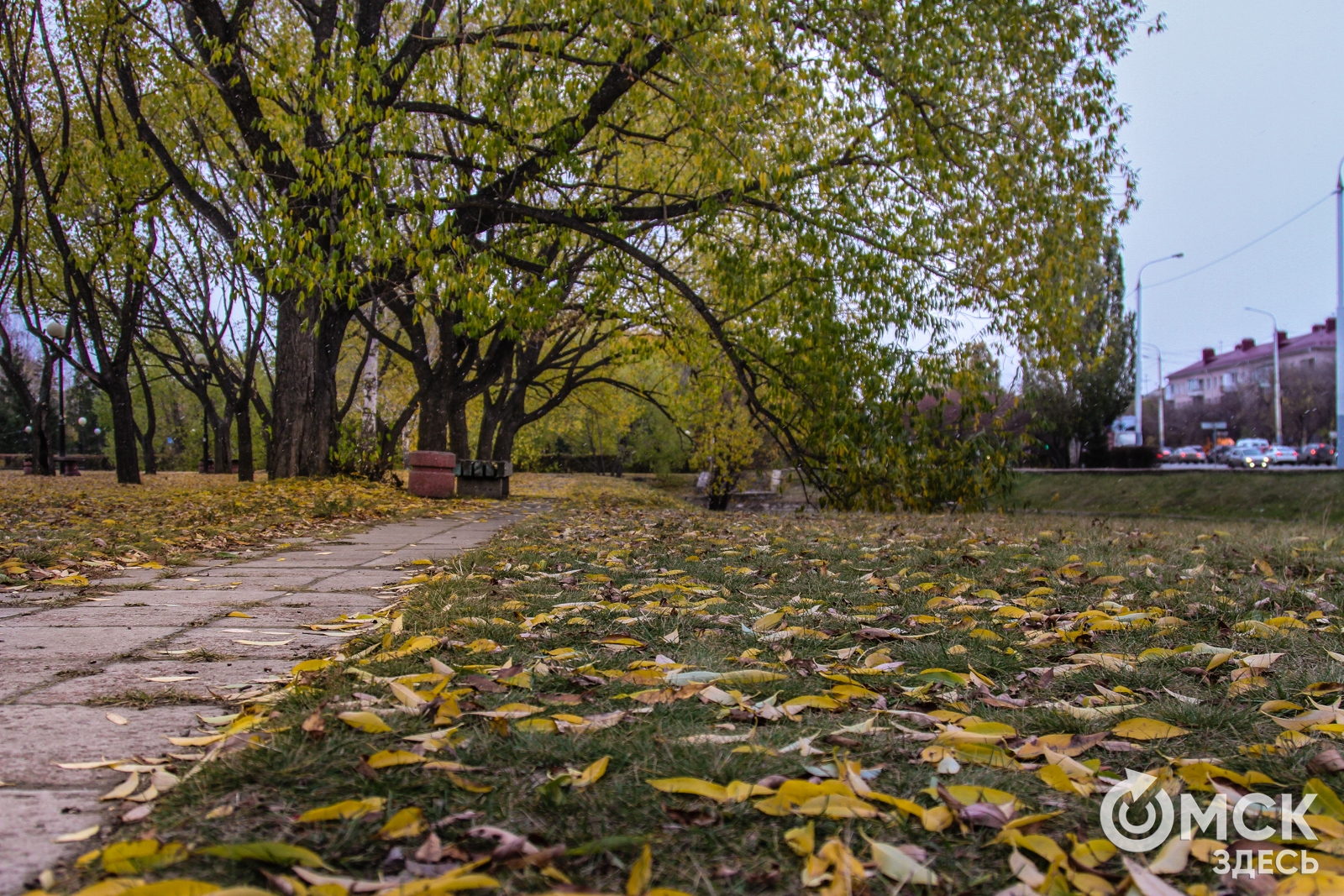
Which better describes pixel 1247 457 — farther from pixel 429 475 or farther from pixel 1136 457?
pixel 429 475

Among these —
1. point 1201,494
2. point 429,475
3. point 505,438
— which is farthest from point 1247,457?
point 429,475

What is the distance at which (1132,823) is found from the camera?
1.50 m

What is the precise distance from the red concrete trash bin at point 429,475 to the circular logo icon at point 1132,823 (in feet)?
40.0

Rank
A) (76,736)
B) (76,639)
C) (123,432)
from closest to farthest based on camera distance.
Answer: (76,736) < (76,639) < (123,432)

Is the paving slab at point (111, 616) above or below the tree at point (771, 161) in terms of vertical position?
below

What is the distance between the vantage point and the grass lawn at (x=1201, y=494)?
16.8 metres

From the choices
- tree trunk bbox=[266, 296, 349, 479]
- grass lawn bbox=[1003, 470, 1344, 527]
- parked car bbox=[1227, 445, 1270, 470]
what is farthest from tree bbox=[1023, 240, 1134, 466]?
tree trunk bbox=[266, 296, 349, 479]

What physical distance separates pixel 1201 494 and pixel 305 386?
18.2 m

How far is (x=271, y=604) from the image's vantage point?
3715 millimetres

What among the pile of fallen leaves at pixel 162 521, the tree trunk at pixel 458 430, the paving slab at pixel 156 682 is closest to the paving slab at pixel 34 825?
the paving slab at pixel 156 682

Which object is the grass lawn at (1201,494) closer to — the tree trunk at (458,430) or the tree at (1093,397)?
the tree at (1093,397)

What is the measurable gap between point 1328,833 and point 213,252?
21.9 meters

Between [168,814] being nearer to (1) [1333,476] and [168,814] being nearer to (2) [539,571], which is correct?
(2) [539,571]

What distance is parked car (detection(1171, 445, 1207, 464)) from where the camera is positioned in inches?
1703
